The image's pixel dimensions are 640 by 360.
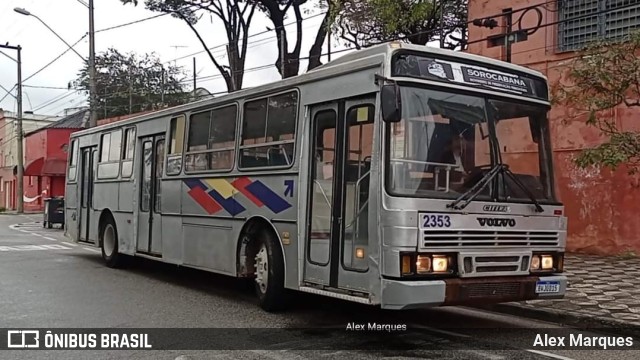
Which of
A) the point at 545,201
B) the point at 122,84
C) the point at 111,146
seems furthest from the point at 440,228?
the point at 122,84

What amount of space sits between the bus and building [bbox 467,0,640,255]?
22.3ft

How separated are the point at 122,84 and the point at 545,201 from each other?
→ 48394mm

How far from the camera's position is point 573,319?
840 cm

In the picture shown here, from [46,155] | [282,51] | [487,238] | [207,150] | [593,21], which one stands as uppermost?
[282,51]

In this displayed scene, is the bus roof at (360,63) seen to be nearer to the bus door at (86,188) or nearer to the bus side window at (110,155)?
the bus side window at (110,155)

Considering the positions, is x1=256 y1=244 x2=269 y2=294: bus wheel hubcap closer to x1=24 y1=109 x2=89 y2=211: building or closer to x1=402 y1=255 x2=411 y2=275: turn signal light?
x1=402 y1=255 x2=411 y2=275: turn signal light

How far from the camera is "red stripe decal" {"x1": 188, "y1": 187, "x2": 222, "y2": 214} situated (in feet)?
33.5

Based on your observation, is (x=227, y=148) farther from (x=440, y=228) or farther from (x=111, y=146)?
(x=111, y=146)

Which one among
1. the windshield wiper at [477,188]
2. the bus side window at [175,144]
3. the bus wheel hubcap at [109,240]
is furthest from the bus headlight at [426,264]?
the bus wheel hubcap at [109,240]

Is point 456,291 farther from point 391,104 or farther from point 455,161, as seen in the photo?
point 391,104

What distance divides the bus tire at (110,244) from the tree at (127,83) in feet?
115

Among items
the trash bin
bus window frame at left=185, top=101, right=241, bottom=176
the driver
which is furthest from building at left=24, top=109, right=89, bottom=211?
the driver

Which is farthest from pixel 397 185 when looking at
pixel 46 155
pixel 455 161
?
pixel 46 155

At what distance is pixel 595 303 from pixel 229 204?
5220mm
